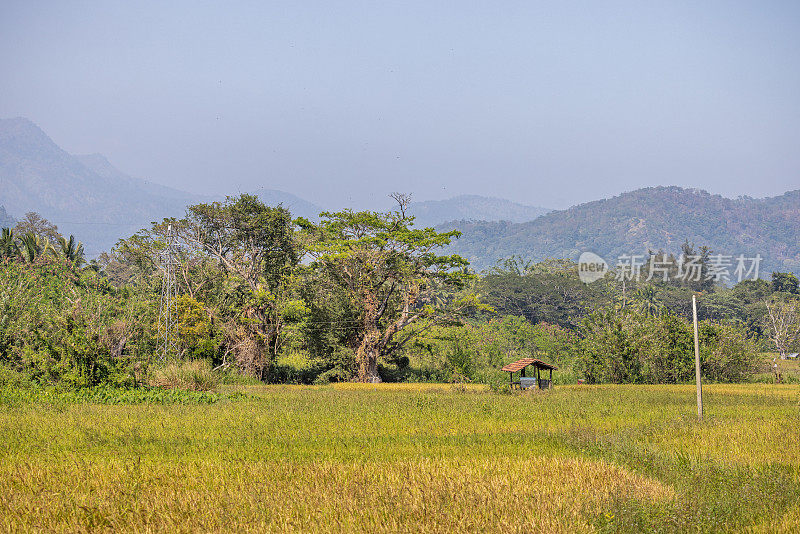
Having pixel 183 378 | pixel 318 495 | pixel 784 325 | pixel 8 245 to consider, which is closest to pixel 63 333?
pixel 183 378

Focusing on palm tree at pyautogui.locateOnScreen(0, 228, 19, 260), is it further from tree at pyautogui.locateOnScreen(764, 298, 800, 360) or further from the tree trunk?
tree at pyautogui.locateOnScreen(764, 298, 800, 360)

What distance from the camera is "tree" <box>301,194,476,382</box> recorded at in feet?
107

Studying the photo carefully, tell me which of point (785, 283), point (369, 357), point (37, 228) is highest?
point (37, 228)

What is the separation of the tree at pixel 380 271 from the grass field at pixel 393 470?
53.3ft

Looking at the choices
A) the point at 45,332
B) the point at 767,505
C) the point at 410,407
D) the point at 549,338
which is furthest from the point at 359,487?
the point at 549,338

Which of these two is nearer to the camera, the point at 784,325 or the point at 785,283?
the point at 784,325

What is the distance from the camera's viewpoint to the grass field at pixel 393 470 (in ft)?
22.4

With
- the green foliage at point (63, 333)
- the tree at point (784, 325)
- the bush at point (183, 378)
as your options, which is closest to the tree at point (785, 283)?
the tree at point (784, 325)

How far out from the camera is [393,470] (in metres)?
9.08

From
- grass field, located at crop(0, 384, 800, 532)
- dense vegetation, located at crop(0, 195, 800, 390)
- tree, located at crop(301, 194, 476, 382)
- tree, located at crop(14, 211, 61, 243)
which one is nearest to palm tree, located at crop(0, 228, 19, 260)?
dense vegetation, located at crop(0, 195, 800, 390)

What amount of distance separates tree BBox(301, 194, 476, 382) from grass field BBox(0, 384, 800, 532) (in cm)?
1626

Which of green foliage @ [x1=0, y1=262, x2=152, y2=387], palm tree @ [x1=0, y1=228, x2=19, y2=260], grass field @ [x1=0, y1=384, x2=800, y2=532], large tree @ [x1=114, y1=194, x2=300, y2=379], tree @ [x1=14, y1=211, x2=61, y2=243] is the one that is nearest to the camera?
grass field @ [x1=0, y1=384, x2=800, y2=532]

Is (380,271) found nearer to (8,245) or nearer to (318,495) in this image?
(318,495)

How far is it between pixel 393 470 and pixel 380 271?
80.3 feet
